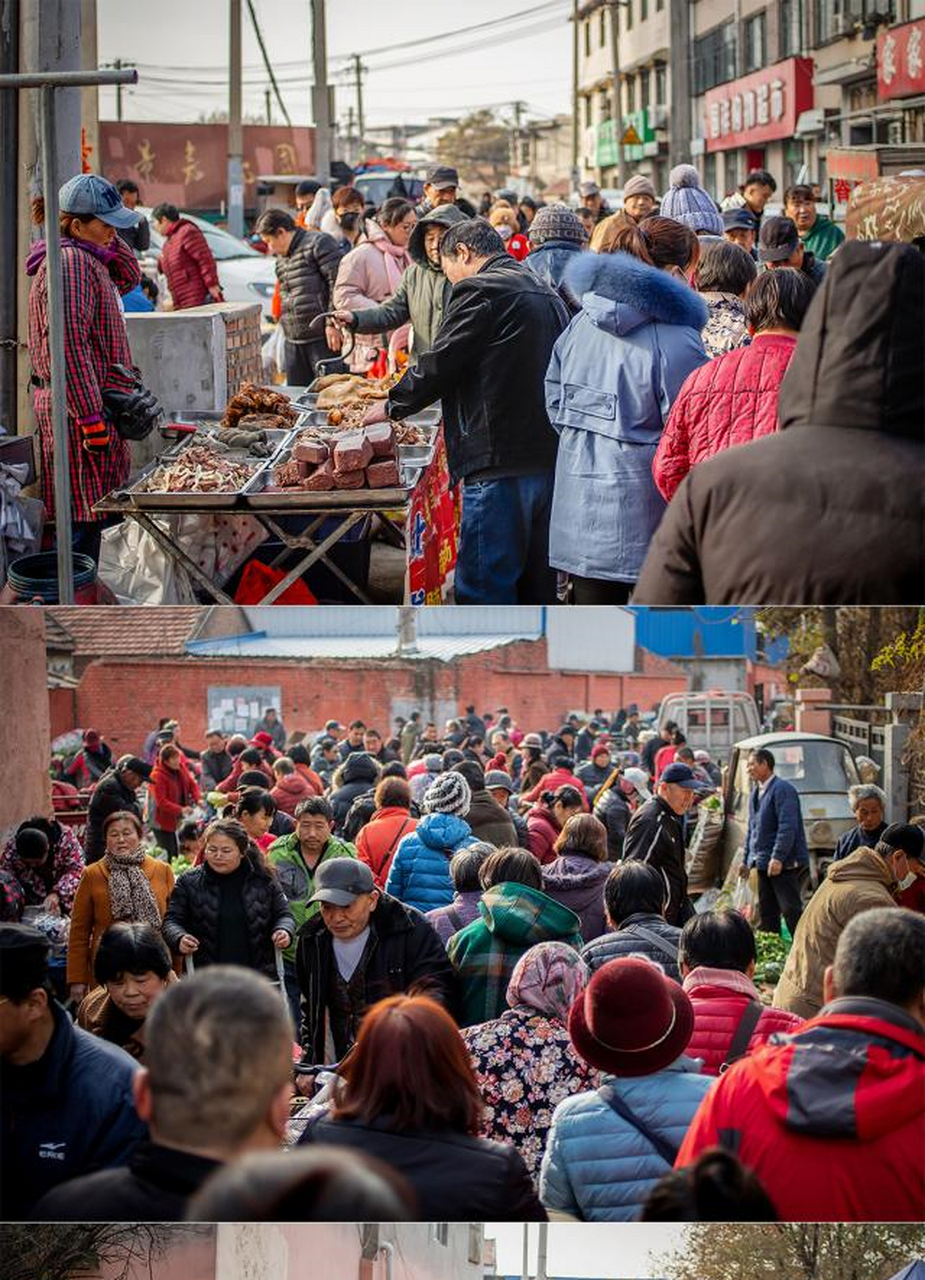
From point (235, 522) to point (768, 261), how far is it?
8.36 ft

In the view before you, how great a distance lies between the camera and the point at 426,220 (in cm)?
589

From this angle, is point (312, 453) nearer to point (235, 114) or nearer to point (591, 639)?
point (591, 639)

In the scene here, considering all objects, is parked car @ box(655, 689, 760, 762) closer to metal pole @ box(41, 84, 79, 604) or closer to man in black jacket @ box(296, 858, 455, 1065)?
man in black jacket @ box(296, 858, 455, 1065)

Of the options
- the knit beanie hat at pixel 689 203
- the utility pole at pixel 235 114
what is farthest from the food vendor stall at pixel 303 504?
the knit beanie hat at pixel 689 203

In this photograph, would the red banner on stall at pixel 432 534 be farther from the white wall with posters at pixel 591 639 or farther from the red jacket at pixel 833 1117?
the red jacket at pixel 833 1117

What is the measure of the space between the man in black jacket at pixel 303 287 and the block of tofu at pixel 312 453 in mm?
4236

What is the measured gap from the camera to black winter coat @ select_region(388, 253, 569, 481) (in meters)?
4.20

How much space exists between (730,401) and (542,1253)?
5.55 feet

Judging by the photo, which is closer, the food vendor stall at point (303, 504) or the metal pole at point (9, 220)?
the food vendor stall at point (303, 504)

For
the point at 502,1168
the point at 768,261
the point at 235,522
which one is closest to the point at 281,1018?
the point at 502,1168

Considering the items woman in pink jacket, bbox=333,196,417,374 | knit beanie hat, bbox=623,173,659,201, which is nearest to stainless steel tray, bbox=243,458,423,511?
knit beanie hat, bbox=623,173,659,201

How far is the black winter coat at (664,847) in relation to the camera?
299 cm

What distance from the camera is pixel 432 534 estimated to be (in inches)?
173

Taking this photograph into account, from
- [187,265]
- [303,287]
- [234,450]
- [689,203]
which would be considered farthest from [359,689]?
[187,265]
